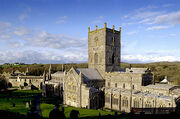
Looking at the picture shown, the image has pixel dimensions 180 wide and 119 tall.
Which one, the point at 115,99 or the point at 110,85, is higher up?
the point at 110,85

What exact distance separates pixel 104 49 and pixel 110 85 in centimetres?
1058

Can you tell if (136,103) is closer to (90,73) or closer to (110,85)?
(110,85)

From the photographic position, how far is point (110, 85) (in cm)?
3884

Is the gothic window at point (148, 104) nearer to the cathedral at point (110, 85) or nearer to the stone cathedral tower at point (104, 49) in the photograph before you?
the cathedral at point (110, 85)

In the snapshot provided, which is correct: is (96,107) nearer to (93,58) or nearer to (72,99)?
(72,99)

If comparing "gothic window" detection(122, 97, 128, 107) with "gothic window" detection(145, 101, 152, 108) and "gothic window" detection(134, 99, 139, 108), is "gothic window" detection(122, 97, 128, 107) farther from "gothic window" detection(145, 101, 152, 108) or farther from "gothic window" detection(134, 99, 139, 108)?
"gothic window" detection(145, 101, 152, 108)

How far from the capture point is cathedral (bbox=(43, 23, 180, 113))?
1102 inches

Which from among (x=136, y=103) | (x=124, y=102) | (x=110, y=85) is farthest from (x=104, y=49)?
(x=136, y=103)

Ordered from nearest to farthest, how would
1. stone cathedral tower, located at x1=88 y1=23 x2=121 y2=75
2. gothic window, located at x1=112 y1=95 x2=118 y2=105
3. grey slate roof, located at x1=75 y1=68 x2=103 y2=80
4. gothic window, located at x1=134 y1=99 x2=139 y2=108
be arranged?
gothic window, located at x1=134 y1=99 x2=139 y2=108 → gothic window, located at x1=112 y1=95 x2=118 y2=105 → grey slate roof, located at x1=75 y1=68 x2=103 y2=80 → stone cathedral tower, located at x1=88 y1=23 x2=121 y2=75

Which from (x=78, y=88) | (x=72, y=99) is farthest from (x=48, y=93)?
(x=78, y=88)

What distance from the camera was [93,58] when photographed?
4288cm

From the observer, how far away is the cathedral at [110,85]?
2798 centimetres

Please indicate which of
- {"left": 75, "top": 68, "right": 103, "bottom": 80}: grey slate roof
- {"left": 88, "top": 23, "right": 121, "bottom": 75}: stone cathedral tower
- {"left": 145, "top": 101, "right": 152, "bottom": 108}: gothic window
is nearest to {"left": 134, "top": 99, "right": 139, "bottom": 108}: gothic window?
{"left": 145, "top": 101, "right": 152, "bottom": 108}: gothic window

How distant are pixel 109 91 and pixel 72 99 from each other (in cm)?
1031
